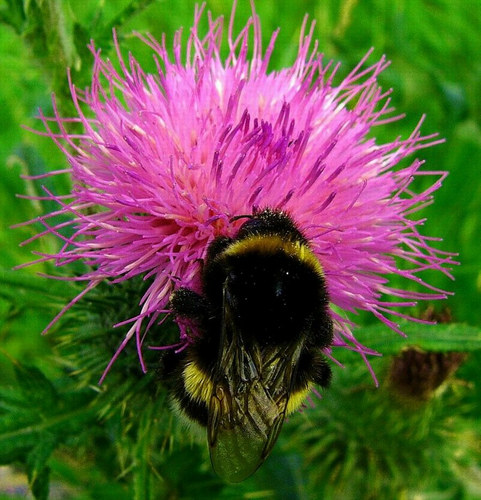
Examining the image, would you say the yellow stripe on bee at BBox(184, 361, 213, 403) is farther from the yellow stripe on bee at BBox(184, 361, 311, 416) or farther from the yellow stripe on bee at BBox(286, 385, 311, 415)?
the yellow stripe on bee at BBox(286, 385, 311, 415)

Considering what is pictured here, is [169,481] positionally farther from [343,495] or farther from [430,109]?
[430,109]

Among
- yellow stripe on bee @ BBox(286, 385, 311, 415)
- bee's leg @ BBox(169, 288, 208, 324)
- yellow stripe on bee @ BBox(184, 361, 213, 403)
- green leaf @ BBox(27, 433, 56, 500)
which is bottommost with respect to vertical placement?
green leaf @ BBox(27, 433, 56, 500)

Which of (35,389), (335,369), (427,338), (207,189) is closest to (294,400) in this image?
(207,189)

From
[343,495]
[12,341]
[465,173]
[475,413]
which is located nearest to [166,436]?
[343,495]

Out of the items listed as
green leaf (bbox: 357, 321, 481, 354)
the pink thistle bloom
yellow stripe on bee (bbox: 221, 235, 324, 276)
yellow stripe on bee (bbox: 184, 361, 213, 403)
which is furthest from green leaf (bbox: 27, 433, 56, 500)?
green leaf (bbox: 357, 321, 481, 354)

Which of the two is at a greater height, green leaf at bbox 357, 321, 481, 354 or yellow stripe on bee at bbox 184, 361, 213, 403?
green leaf at bbox 357, 321, 481, 354

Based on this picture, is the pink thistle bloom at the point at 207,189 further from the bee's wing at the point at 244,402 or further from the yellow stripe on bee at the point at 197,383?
the bee's wing at the point at 244,402

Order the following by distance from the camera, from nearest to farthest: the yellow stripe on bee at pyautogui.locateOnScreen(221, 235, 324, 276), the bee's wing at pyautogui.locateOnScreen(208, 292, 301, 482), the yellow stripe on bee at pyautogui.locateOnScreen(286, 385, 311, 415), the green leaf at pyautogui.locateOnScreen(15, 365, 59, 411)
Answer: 1. the bee's wing at pyautogui.locateOnScreen(208, 292, 301, 482)
2. the yellow stripe on bee at pyautogui.locateOnScreen(221, 235, 324, 276)
3. the yellow stripe on bee at pyautogui.locateOnScreen(286, 385, 311, 415)
4. the green leaf at pyautogui.locateOnScreen(15, 365, 59, 411)
